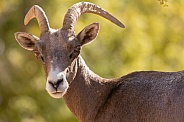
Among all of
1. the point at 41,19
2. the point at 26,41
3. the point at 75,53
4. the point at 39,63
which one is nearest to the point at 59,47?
the point at 75,53

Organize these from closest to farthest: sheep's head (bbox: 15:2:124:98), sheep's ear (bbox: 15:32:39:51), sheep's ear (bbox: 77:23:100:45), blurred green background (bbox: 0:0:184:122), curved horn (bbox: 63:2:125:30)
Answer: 1. sheep's head (bbox: 15:2:124:98)
2. curved horn (bbox: 63:2:125:30)
3. sheep's ear (bbox: 77:23:100:45)
4. sheep's ear (bbox: 15:32:39:51)
5. blurred green background (bbox: 0:0:184:122)

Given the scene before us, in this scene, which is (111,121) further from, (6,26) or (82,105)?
(6,26)

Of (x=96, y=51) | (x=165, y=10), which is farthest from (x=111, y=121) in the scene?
(x=165, y=10)

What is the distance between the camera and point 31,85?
134ft

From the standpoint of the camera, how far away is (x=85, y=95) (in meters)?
20.8

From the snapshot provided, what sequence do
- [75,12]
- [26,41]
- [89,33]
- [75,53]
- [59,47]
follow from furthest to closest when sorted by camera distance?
[26,41] → [89,33] → [75,12] → [75,53] → [59,47]

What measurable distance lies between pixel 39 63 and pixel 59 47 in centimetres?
2063

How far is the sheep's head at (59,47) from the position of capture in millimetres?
19141

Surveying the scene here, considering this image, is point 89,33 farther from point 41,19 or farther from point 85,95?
point 85,95

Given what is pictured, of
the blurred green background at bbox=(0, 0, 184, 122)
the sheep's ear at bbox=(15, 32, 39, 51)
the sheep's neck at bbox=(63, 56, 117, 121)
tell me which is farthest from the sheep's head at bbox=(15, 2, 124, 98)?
the blurred green background at bbox=(0, 0, 184, 122)

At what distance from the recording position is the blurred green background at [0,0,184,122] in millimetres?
39812

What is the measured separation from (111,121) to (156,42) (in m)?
26.3

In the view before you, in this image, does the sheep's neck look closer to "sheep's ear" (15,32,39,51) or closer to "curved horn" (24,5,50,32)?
"curved horn" (24,5,50,32)

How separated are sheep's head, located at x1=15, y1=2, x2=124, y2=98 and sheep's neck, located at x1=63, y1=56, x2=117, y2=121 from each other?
0.41 meters
